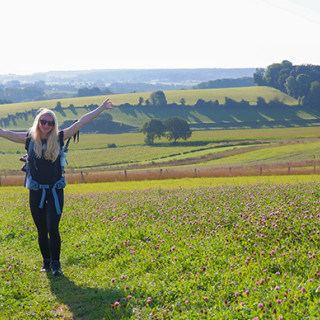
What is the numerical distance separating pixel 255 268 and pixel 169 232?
3.76 m

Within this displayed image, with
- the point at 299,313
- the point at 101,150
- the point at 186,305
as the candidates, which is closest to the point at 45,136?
the point at 186,305

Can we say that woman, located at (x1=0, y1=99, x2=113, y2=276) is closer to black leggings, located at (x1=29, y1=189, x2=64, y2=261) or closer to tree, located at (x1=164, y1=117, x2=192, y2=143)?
black leggings, located at (x1=29, y1=189, x2=64, y2=261)

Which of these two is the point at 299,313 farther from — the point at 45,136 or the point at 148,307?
the point at 45,136

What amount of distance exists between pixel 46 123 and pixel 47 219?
76.0 inches

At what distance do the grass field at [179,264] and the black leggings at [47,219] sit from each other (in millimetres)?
633

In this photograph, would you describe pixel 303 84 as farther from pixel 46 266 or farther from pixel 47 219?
pixel 47 219

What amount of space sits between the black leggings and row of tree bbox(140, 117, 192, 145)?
10661 cm

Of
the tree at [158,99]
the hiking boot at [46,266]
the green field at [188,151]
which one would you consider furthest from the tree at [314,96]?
the hiking boot at [46,266]

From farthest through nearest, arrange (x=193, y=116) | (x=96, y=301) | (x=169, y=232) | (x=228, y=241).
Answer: (x=193, y=116) → (x=169, y=232) → (x=228, y=241) → (x=96, y=301)

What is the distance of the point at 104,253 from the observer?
10.9 metres

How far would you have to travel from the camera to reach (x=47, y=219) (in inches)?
364

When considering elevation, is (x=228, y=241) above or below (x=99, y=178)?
above

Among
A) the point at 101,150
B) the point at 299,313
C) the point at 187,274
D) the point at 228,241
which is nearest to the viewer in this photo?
the point at 299,313

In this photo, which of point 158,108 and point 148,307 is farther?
point 158,108
